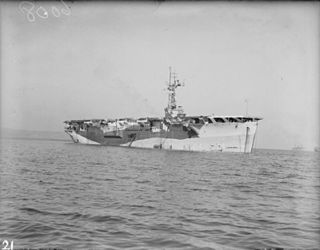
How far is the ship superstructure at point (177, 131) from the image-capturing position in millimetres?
31859

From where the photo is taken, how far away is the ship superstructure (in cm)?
3186

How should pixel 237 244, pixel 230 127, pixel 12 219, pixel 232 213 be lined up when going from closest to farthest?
pixel 237 244 < pixel 12 219 < pixel 232 213 < pixel 230 127

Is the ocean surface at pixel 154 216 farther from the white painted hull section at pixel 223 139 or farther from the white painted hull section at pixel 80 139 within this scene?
the white painted hull section at pixel 80 139

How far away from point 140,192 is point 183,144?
2474cm

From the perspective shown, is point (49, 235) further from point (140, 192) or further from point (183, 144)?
point (183, 144)

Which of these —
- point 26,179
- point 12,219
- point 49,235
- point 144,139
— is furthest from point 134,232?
point 144,139

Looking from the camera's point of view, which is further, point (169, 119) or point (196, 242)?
point (169, 119)

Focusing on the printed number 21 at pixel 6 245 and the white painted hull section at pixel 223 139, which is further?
the white painted hull section at pixel 223 139

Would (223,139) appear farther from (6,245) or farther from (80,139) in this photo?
(6,245)

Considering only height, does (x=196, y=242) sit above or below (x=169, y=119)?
below

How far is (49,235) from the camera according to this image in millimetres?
5676

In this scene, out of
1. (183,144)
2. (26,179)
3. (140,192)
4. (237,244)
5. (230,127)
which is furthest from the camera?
(183,144)

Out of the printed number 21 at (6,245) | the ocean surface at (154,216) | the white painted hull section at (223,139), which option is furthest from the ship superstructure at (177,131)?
the printed number 21 at (6,245)

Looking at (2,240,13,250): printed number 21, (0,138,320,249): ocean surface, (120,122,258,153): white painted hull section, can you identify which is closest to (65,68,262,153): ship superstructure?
(120,122,258,153): white painted hull section
